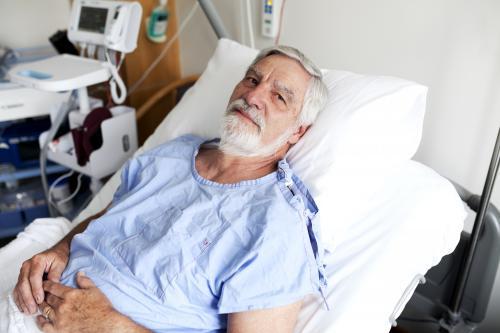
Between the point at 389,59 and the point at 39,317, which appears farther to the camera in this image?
the point at 389,59

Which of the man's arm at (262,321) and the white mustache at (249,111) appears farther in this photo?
the white mustache at (249,111)

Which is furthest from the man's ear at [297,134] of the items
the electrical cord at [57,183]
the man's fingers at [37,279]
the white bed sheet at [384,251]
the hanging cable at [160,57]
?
the hanging cable at [160,57]

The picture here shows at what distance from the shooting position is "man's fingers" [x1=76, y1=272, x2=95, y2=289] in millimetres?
1036

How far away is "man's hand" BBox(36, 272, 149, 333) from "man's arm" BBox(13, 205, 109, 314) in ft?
0.10

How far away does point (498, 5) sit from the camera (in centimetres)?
121

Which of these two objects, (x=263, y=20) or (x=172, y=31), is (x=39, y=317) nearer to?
(x=263, y=20)

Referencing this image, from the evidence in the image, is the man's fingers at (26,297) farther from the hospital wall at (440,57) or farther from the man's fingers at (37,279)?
the hospital wall at (440,57)

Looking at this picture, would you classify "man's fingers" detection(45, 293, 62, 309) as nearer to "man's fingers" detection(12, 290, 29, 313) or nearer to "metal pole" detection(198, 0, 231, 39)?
"man's fingers" detection(12, 290, 29, 313)

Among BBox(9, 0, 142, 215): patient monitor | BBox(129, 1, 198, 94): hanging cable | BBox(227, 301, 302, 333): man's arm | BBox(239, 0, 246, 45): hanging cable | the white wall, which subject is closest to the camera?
BBox(227, 301, 302, 333): man's arm

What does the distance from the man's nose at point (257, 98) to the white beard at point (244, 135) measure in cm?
1

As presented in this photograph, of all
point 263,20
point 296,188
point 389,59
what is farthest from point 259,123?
point 263,20

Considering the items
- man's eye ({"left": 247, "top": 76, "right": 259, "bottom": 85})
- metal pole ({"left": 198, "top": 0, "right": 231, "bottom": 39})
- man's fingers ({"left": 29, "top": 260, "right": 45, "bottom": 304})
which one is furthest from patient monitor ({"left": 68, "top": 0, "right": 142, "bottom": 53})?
man's fingers ({"left": 29, "top": 260, "right": 45, "bottom": 304})

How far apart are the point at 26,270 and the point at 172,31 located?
1702 millimetres

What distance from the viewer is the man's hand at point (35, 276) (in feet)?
3.42
